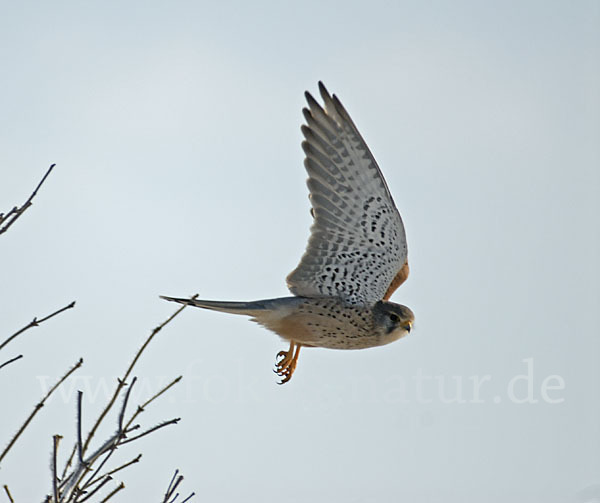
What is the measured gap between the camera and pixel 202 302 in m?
4.41

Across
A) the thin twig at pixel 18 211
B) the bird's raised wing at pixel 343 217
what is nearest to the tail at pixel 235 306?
the bird's raised wing at pixel 343 217

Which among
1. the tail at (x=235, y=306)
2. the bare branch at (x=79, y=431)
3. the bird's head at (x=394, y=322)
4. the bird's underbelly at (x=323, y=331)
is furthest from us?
the bird's head at (x=394, y=322)

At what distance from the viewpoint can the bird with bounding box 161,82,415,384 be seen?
4.60m

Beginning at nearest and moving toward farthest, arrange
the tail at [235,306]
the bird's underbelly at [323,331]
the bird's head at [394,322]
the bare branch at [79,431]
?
the bare branch at [79,431] < the tail at [235,306] < the bird's underbelly at [323,331] < the bird's head at [394,322]

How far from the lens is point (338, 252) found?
4.76 m

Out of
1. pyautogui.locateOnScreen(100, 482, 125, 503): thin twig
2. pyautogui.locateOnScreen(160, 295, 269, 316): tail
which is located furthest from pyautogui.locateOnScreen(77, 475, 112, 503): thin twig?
pyautogui.locateOnScreen(160, 295, 269, 316): tail

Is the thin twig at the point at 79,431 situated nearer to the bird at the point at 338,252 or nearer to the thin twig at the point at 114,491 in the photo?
the thin twig at the point at 114,491

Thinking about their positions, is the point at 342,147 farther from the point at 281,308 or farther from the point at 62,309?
the point at 62,309

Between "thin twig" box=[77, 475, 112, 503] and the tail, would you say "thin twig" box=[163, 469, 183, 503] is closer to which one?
"thin twig" box=[77, 475, 112, 503]

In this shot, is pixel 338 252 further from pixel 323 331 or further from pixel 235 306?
pixel 235 306

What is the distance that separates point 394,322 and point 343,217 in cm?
67

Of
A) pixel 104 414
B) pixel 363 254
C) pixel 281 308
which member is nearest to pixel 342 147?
pixel 363 254

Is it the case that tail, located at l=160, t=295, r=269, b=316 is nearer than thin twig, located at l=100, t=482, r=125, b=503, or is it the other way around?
thin twig, located at l=100, t=482, r=125, b=503

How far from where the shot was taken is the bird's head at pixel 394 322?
4.68 metres
